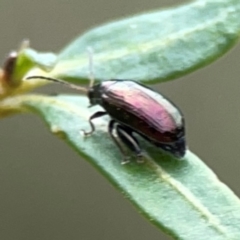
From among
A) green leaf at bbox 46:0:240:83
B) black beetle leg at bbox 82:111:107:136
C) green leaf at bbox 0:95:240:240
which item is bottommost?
green leaf at bbox 0:95:240:240

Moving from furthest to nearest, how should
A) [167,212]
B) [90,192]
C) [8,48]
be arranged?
[90,192]
[8,48]
[167,212]

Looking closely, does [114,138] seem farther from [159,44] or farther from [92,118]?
[159,44]

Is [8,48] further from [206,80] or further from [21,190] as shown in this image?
[206,80]

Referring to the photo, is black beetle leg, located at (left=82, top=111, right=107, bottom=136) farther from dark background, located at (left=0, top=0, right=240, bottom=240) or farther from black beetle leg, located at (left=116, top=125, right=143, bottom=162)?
dark background, located at (left=0, top=0, right=240, bottom=240)

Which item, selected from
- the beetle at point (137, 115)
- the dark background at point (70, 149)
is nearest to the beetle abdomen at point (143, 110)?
the beetle at point (137, 115)

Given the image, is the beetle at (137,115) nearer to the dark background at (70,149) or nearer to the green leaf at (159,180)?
the green leaf at (159,180)

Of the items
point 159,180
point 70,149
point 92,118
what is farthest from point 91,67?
point 70,149

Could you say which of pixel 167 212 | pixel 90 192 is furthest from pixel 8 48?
pixel 167 212

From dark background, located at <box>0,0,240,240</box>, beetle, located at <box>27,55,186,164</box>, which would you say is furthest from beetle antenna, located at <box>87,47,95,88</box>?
dark background, located at <box>0,0,240,240</box>
